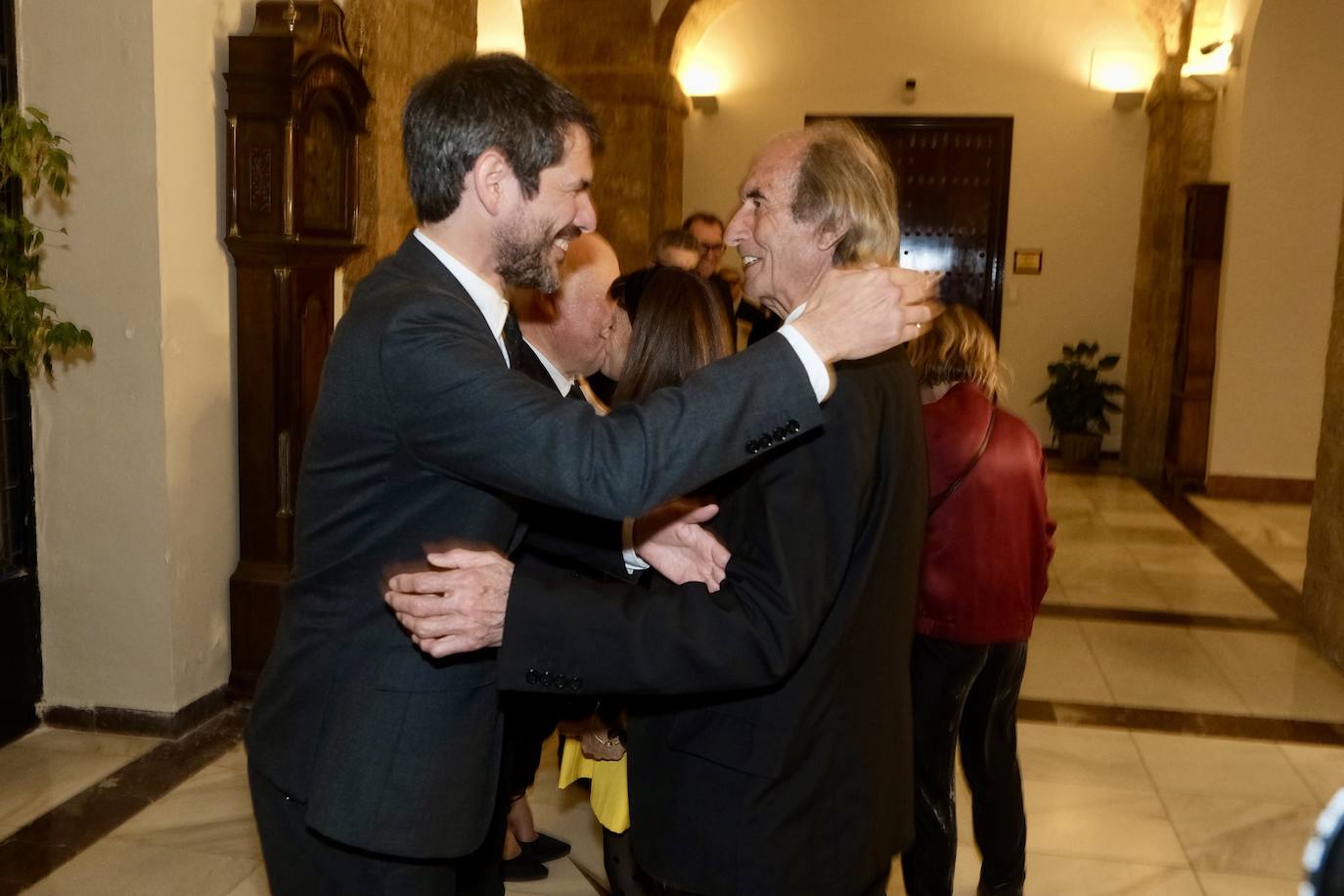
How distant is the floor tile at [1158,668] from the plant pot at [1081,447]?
19.7 ft

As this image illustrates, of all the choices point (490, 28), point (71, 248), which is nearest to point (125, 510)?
point (71, 248)

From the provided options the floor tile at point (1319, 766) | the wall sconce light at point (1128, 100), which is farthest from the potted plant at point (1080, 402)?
the floor tile at point (1319, 766)

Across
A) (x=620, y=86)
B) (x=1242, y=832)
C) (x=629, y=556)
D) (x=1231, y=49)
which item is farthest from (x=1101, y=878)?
(x=620, y=86)

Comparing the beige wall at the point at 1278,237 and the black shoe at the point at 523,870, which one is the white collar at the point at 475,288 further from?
the beige wall at the point at 1278,237

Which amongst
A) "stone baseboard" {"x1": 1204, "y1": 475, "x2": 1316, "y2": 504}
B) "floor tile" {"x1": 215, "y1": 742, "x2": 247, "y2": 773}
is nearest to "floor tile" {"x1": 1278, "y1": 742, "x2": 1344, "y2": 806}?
"floor tile" {"x1": 215, "y1": 742, "x2": 247, "y2": 773}

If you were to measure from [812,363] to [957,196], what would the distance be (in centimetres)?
1191

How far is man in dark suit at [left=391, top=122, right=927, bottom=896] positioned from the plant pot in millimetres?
10825

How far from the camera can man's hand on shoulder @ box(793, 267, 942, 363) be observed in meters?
1.49

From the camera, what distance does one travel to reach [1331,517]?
19.4 ft

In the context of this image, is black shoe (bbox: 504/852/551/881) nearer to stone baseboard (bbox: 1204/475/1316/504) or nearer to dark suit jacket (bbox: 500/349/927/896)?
dark suit jacket (bbox: 500/349/927/896)

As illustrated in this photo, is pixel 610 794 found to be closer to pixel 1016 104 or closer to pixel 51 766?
pixel 51 766

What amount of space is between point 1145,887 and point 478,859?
2.21 metres

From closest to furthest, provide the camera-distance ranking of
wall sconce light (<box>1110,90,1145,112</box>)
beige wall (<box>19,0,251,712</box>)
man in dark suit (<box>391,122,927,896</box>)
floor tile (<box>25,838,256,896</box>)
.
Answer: man in dark suit (<box>391,122,927,896</box>), floor tile (<box>25,838,256,896</box>), beige wall (<box>19,0,251,712</box>), wall sconce light (<box>1110,90,1145,112</box>)

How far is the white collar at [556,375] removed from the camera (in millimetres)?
3049
